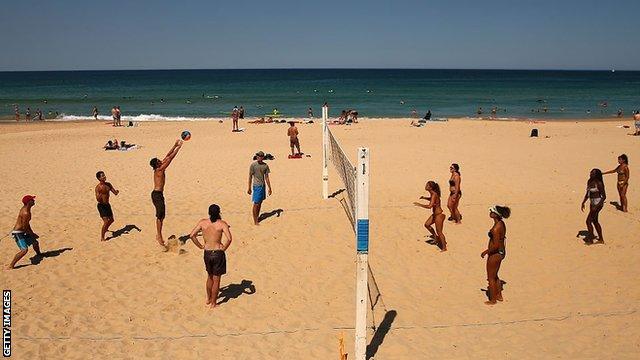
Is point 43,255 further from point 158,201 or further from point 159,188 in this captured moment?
point 159,188

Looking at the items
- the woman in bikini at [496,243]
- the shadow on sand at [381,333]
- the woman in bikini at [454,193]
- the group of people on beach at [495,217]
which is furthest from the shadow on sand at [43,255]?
the woman in bikini at [454,193]

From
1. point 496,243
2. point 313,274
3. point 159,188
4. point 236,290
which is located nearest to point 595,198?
point 496,243

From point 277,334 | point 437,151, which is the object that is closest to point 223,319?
point 277,334

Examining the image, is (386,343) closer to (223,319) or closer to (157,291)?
(223,319)

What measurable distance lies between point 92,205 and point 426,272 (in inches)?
324

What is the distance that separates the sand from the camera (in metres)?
6.19

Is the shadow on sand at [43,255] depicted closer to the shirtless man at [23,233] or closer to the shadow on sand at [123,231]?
the shirtless man at [23,233]

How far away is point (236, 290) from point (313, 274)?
129 cm

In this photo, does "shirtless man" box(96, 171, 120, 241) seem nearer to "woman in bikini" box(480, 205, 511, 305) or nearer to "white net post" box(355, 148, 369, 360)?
"white net post" box(355, 148, 369, 360)

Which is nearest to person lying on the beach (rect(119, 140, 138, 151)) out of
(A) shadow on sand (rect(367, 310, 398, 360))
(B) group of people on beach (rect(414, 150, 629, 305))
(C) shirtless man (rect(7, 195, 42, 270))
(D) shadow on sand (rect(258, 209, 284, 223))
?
(D) shadow on sand (rect(258, 209, 284, 223))

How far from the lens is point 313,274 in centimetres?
820

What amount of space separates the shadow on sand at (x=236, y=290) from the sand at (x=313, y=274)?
0.13ft

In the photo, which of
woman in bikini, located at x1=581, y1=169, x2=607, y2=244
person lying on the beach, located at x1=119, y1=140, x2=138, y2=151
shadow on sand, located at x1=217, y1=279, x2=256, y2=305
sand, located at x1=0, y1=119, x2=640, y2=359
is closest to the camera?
sand, located at x1=0, y1=119, x2=640, y2=359

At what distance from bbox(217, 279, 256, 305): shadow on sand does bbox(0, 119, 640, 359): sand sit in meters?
0.04
